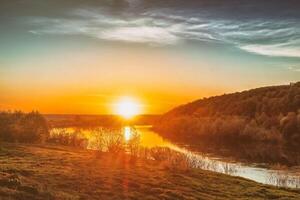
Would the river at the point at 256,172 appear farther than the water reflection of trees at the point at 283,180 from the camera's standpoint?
Yes

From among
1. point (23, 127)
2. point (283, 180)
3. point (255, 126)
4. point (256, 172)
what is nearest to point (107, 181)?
point (283, 180)

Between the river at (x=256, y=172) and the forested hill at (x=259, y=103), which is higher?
the forested hill at (x=259, y=103)

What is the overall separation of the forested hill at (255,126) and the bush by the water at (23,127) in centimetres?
2794

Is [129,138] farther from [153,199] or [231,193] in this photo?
[153,199]

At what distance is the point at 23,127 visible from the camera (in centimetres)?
5138

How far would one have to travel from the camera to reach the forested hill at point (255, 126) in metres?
81.8

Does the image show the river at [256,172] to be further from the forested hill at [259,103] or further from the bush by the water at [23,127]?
the forested hill at [259,103]

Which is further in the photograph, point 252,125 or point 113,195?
point 252,125

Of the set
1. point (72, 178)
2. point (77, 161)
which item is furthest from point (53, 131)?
point (72, 178)

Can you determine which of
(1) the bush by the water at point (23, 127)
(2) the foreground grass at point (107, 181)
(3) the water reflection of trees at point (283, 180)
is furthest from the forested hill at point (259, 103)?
(2) the foreground grass at point (107, 181)

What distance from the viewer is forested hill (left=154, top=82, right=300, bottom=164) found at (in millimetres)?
81812

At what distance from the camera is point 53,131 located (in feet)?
188

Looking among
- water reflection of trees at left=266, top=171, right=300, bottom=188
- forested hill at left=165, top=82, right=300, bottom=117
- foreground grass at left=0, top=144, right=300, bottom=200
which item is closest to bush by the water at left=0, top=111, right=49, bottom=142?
foreground grass at left=0, top=144, right=300, bottom=200

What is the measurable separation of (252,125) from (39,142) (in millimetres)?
52871
